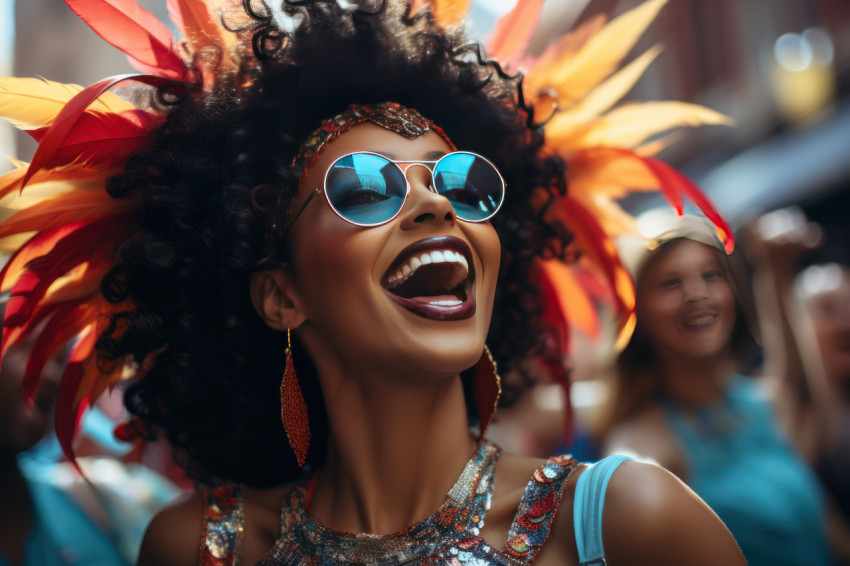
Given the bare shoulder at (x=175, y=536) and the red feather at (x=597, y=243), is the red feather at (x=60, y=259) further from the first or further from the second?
the red feather at (x=597, y=243)

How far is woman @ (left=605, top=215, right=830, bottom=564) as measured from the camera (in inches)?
80.5

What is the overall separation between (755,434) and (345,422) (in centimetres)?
163

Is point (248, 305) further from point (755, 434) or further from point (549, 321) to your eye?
point (755, 434)

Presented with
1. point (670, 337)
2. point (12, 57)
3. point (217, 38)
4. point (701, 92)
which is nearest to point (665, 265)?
point (670, 337)

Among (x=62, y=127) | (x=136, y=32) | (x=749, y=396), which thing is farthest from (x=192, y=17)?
(x=749, y=396)

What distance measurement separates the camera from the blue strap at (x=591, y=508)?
1.49 metres

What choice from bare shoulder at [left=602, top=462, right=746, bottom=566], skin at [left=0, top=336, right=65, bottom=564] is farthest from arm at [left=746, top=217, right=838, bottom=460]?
skin at [left=0, top=336, right=65, bottom=564]

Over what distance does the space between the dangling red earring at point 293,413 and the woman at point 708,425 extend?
1.00m

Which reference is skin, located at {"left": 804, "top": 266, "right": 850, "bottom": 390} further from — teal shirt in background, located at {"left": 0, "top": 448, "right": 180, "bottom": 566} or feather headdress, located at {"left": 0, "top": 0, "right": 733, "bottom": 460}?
teal shirt in background, located at {"left": 0, "top": 448, "right": 180, "bottom": 566}

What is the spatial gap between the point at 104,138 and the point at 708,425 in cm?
213

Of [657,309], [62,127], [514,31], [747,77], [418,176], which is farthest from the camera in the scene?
[747,77]

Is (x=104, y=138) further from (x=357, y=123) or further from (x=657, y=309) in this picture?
(x=657, y=309)

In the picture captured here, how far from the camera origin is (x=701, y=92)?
12.1 meters

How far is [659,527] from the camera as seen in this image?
1.47m
